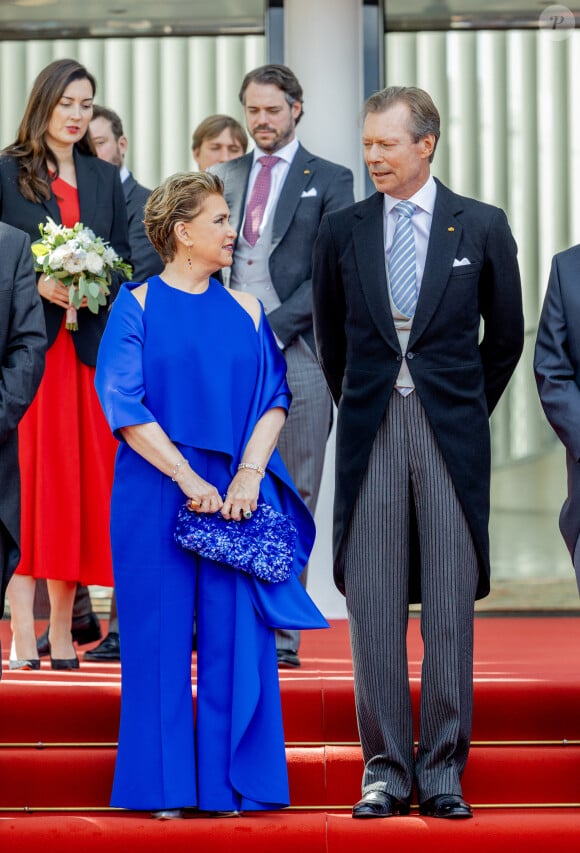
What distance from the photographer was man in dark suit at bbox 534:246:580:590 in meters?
4.08

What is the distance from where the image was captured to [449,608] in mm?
3961

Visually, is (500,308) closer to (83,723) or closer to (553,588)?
(83,723)

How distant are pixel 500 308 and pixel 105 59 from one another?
377 centimetres

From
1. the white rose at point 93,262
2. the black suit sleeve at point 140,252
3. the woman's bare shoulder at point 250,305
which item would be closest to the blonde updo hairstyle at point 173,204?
the woman's bare shoulder at point 250,305

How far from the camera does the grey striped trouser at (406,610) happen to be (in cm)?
393

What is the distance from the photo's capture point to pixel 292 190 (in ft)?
17.1

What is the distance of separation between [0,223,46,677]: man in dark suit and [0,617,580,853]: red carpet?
518 millimetres

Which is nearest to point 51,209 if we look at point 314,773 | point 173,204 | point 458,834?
point 173,204

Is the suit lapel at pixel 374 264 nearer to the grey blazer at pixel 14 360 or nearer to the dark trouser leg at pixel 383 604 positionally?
the dark trouser leg at pixel 383 604

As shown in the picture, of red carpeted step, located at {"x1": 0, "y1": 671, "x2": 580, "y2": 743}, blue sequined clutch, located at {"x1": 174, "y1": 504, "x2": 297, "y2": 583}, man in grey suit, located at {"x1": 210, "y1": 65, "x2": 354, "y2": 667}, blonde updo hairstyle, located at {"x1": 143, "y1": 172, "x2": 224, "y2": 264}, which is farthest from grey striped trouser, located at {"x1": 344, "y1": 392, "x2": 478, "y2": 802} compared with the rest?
man in grey suit, located at {"x1": 210, "y1": 65, "x2": 354, "y2": 667}

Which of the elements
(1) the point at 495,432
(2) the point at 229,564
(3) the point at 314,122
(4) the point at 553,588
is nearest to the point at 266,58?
(3) the point at 314,122

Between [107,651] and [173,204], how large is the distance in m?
1.87

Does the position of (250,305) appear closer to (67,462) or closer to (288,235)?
(288,235)

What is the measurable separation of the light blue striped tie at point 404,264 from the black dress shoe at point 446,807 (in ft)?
4.27
